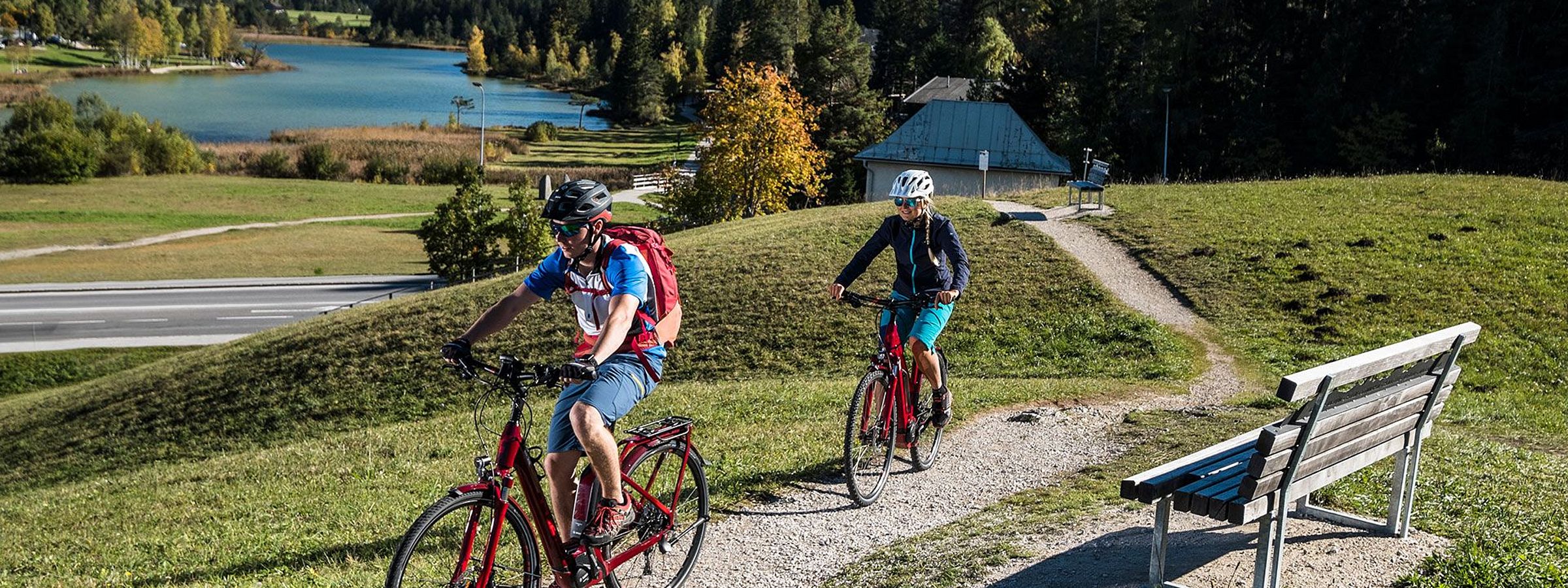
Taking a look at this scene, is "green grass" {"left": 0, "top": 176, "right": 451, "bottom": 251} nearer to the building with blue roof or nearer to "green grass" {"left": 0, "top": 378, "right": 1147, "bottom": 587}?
the building with blue roof

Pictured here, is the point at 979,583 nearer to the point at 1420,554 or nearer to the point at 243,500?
the point at 1420,554

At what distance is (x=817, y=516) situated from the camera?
8.60 meters

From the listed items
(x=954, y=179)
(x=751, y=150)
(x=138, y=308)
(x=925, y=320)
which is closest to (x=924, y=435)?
(x=925, y=320)

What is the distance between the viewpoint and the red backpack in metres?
6.16

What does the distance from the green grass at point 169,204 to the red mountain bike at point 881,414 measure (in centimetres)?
5856

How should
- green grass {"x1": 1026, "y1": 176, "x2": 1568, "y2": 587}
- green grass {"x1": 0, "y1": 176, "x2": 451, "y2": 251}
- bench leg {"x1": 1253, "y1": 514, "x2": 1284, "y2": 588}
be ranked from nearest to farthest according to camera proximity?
1. bench leg {"x1": 1253, "y1": 514, "x2": 1284, "y2": 588}
2. green grass {"x1": 1026, "y1": 176, "x2": 1568, "y2": 587}
3. green grass {"x1": 0, "y1": 176, "x2": 451, "y2": 251}

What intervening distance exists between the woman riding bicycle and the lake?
113989 millimetres

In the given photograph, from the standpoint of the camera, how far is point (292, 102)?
6024 inches

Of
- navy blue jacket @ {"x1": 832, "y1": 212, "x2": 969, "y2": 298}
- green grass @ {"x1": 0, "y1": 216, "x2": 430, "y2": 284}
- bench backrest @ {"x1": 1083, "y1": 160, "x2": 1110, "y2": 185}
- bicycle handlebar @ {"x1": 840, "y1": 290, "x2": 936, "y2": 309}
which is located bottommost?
green grass @ {"x1": 0, "y1": 216, "x2": 430, "y2": 284}

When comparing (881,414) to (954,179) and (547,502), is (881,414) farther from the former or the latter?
(954,179)

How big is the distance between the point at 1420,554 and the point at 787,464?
4.75 m

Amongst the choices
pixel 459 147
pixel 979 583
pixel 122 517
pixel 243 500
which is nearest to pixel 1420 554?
pixel 979 583

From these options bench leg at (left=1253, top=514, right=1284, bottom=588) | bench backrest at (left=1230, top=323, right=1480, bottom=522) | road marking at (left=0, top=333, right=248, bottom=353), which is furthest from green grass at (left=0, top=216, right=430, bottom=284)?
bench leg at (left=1253, top=514, right=1284, bottom=588)

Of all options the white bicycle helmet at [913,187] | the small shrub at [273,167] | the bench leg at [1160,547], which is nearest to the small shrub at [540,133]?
the small shrub at [273,167]
